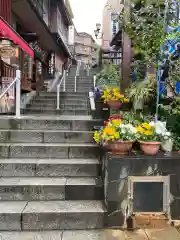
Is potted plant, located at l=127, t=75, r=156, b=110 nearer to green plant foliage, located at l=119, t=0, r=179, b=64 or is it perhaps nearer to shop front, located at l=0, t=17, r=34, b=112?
green plant foliage, located at l=119, t=0, r=179, b=64

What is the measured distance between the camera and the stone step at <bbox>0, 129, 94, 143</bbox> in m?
5.50

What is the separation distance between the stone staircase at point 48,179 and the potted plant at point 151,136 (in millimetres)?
1021

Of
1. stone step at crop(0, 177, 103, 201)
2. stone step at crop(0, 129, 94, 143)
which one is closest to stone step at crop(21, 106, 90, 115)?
stone step at crop(0, 129, 94, 143)

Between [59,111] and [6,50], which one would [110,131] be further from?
[6,50]

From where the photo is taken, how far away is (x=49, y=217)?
152 inches

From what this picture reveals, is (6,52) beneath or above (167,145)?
above

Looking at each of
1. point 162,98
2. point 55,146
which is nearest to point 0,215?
point 55,146

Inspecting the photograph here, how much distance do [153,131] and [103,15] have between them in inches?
1228

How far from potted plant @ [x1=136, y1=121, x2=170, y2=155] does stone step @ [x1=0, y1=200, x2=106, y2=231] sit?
118 centimetres

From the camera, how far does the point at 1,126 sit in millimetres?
5859

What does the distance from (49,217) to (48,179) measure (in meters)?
0.85

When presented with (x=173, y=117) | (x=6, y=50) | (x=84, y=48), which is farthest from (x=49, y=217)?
(x=84, y=48)

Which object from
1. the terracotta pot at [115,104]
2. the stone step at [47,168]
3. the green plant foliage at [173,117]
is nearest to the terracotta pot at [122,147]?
the stone step at [47,168]

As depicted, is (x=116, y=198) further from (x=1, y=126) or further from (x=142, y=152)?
(x=1, y=126)
